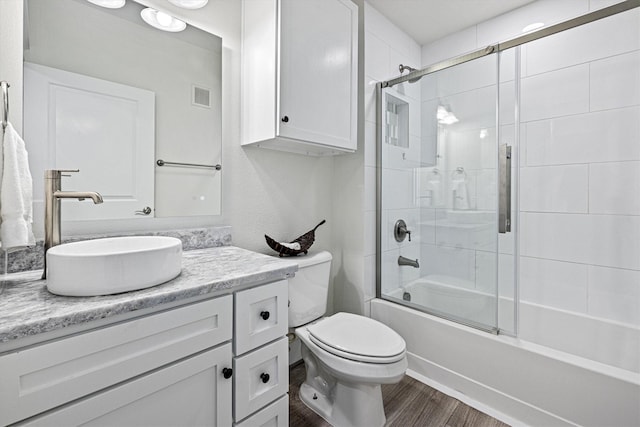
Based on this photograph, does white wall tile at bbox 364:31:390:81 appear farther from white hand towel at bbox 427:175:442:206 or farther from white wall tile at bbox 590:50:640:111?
white wall tile at bbox 590:50:640:111

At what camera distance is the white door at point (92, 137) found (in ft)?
3.38

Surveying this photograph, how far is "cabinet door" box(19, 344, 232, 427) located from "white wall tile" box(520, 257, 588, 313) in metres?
1.96

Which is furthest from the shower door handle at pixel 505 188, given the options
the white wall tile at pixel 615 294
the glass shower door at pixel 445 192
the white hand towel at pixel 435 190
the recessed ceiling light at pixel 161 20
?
the recessed ceiling light at pixel 161 20

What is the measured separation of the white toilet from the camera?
49.2 inches

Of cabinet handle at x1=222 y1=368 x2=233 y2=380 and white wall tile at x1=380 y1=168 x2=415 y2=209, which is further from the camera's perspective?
white wall tile at x1=380 y1=168 x2=415 y2=209

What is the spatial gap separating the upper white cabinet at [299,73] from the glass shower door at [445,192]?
460 mm

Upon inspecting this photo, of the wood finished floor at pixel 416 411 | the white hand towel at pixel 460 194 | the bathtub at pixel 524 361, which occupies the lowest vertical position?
the wood finished floor at pixel 416 411

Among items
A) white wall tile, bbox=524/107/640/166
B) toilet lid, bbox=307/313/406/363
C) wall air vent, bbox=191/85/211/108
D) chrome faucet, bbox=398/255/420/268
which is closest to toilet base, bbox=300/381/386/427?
toilet lid, bbox=307/313/406/363

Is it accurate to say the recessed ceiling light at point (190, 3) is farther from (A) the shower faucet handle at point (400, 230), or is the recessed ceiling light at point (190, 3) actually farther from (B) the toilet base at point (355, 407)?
(B) the toilet base at point (355, 407)

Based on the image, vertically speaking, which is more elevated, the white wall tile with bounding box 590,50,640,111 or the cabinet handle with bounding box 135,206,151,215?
the white wall tile with bounding box 590,50,640,111

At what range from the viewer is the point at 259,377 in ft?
3.42

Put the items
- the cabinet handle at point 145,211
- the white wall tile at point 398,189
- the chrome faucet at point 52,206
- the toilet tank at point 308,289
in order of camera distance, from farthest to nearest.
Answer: the white wall tile at point 398,189 < the toilet tank at point 308,289 < the cabinet handle at point 145,211 < the chrome faucet at point 52,206

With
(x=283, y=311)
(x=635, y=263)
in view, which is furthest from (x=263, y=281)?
(x=635, y=263)

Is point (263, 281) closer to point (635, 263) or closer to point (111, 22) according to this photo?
point (111, 22)
